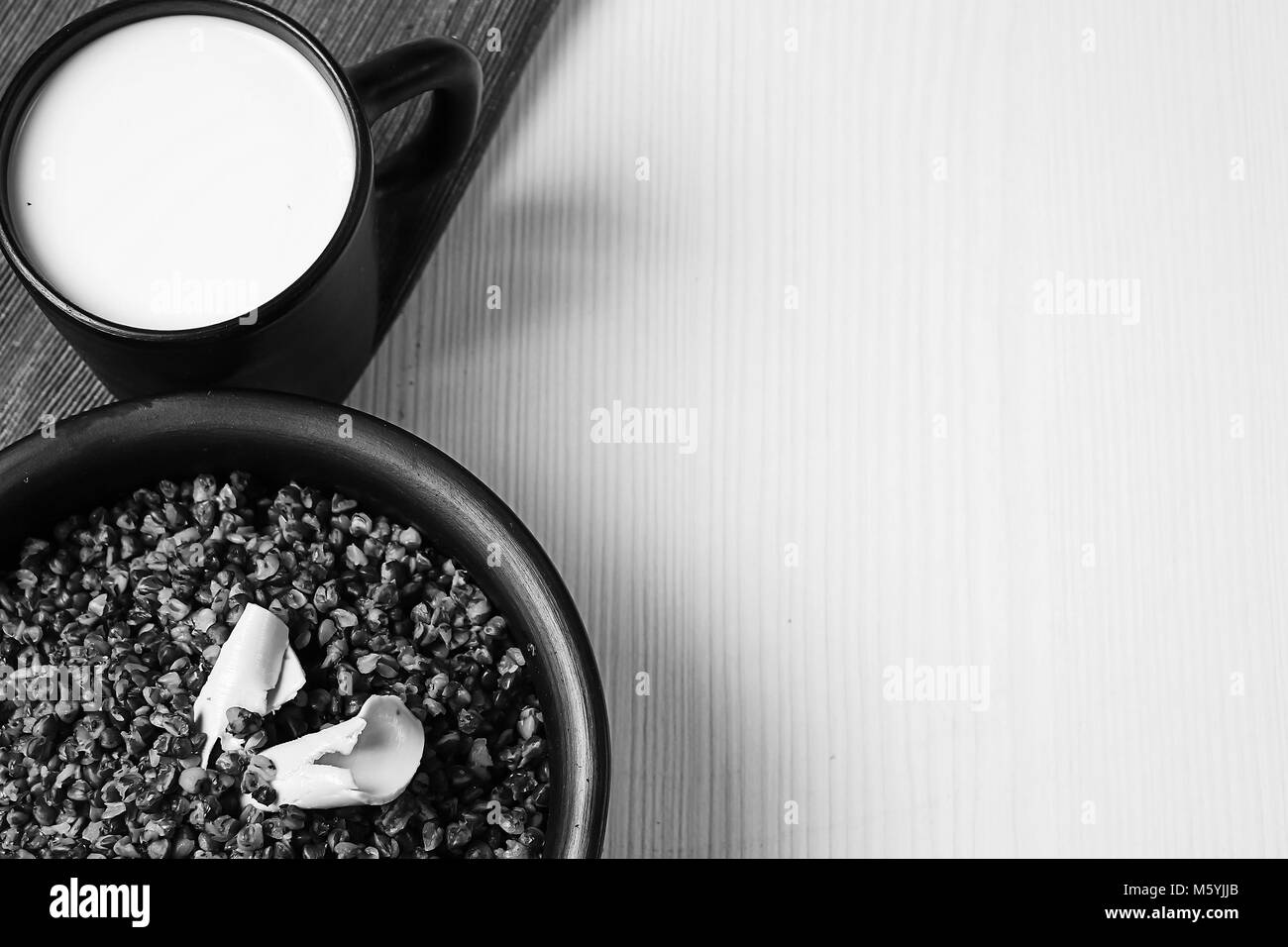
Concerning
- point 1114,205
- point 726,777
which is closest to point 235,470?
point 726,777

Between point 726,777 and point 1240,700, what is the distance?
1.06 ft

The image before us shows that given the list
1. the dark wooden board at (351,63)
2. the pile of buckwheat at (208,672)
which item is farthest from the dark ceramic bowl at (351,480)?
the dark wooden board at (351,63)

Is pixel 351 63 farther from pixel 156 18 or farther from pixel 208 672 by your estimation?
pixel 208 672

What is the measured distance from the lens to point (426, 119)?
68 cm

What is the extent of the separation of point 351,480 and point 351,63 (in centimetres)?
29

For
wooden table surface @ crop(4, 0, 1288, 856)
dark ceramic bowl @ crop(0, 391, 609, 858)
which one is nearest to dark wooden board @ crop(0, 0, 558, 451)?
wooden table surface @ crop(4, 0, 1288, 856)

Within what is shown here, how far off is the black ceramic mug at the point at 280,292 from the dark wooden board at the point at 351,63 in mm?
94

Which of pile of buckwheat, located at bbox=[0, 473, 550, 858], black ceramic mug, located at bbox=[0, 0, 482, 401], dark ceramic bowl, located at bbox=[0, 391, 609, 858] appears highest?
black ceramic mug, located at bbox=[0, 0, 482, 401]

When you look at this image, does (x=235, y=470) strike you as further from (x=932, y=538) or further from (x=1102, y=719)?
(x=1102, y=719)

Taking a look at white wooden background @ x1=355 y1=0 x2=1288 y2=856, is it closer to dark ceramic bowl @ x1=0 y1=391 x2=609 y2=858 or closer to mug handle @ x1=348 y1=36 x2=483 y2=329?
mug handle @ x1=348 y1=36 x2=483 y2=329

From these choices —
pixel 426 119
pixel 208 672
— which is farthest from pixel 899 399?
pixel 208 672

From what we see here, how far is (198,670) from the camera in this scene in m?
0.59

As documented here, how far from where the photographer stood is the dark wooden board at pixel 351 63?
710 millimetres

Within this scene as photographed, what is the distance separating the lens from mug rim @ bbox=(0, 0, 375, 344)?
1.82 ft
